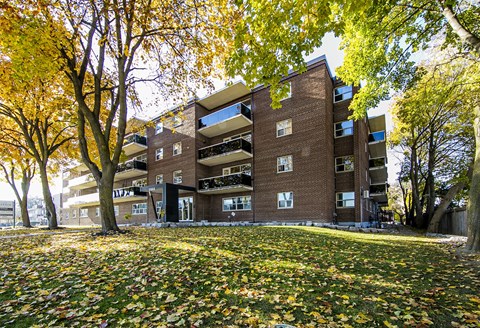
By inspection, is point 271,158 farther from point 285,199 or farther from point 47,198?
point 47,198

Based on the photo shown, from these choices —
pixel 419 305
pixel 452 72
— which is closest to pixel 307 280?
pixel 419 305

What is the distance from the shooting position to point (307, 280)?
442 cm

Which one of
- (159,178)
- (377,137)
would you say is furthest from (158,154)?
(377,137)

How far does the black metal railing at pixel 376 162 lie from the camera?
2261 cm

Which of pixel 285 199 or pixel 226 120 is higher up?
pixel 226 120

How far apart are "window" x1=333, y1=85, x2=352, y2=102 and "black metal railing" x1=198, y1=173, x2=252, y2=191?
362 inches

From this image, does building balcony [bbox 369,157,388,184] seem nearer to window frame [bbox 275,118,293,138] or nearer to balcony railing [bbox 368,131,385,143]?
balcony railing [bbox 368,131,385,143]

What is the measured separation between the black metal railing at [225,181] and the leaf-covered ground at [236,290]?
1385 centimetres

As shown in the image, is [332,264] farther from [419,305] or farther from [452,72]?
[452,72]

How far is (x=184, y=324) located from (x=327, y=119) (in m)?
17.5

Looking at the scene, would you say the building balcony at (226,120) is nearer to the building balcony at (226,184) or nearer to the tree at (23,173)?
the building balcony at (226,184)

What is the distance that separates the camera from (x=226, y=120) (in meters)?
21.6

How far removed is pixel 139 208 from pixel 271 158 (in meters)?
17.4

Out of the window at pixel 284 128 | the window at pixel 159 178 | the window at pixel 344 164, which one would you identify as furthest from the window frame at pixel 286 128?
the window at pixel 159 178
